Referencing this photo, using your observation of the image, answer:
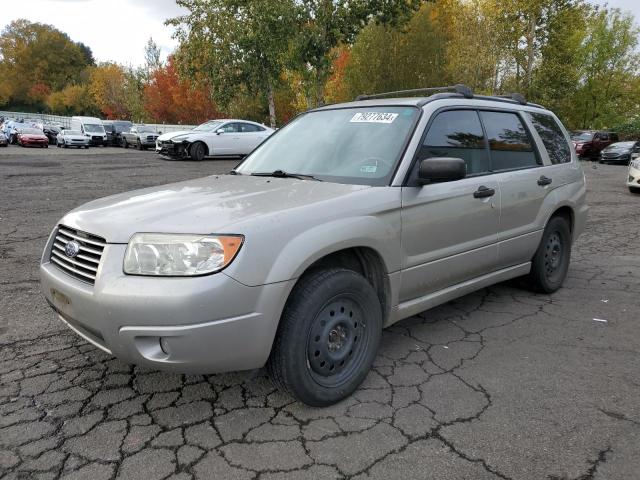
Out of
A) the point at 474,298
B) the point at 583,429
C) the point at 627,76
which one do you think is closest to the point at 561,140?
the point at 474,298

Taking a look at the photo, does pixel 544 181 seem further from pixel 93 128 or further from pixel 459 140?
pixel 93 128

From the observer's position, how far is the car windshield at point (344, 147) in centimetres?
337

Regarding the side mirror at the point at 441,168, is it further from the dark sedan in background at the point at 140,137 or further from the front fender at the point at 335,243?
the dark sedan in background at the point at 140,137

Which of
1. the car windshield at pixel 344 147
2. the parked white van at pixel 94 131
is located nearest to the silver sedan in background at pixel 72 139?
the parked white van at pixel 94 131

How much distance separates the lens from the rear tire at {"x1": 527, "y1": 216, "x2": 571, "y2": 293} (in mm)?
4648

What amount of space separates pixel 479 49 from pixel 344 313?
35924 mm

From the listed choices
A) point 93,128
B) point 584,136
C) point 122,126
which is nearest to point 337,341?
point 584,136

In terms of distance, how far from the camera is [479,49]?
114ft

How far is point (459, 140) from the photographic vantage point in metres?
3.81

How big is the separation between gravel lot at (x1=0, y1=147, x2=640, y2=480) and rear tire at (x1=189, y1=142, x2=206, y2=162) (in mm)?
16853

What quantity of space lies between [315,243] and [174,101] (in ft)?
151

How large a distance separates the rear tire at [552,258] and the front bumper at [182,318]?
2952 mm

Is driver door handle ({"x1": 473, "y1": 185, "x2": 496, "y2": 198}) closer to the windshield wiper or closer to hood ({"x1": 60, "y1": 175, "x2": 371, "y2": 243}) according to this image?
hood ({"x1": 60, "y1": 175, "x2": 371, "y2": 243})

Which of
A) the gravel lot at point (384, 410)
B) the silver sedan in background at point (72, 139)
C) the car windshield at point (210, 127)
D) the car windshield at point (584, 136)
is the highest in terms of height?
the car windshield at point (584, 136)
